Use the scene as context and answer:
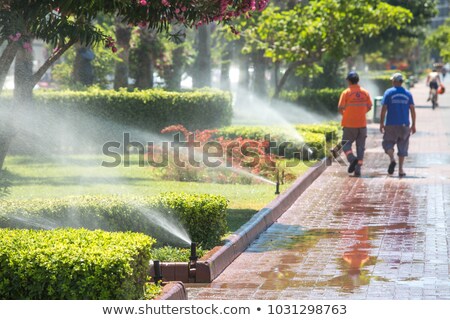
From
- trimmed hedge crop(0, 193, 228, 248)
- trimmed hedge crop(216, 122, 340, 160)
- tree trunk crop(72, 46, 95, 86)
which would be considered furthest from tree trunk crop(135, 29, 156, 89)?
trimmed hedge crop(0, 193, 228, 248)

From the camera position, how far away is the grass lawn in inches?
631

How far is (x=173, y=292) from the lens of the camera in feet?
28.9

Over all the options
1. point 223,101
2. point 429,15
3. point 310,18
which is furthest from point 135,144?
point 429,15

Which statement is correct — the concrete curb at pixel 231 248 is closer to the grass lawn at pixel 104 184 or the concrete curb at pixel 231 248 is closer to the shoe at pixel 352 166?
the grass lawn at pixel 104 184

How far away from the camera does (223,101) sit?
2753 centimetres

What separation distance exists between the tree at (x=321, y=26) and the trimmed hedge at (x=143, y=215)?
20192 mm

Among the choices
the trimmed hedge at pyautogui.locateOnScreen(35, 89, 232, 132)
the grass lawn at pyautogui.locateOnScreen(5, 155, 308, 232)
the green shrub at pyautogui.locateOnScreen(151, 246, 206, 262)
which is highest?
the trimmed hedge at pyautogui.locateOnScreen(35, 89, 232, 132)

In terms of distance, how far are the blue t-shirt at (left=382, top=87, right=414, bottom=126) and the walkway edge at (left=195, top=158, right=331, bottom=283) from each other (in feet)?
7.39

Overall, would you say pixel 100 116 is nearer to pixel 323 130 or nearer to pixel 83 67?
pixel 323 130

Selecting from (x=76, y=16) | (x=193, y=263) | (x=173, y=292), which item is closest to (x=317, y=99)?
(x=76, y=16)

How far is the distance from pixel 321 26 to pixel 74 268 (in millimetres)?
24286

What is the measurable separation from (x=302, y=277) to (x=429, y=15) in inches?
1615

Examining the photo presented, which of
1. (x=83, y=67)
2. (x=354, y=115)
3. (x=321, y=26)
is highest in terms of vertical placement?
(x=321, y=26)

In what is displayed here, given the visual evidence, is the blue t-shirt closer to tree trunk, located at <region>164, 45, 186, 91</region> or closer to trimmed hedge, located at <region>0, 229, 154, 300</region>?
trimmed hedge, located at <region>0, 229, 154, 300</region>
